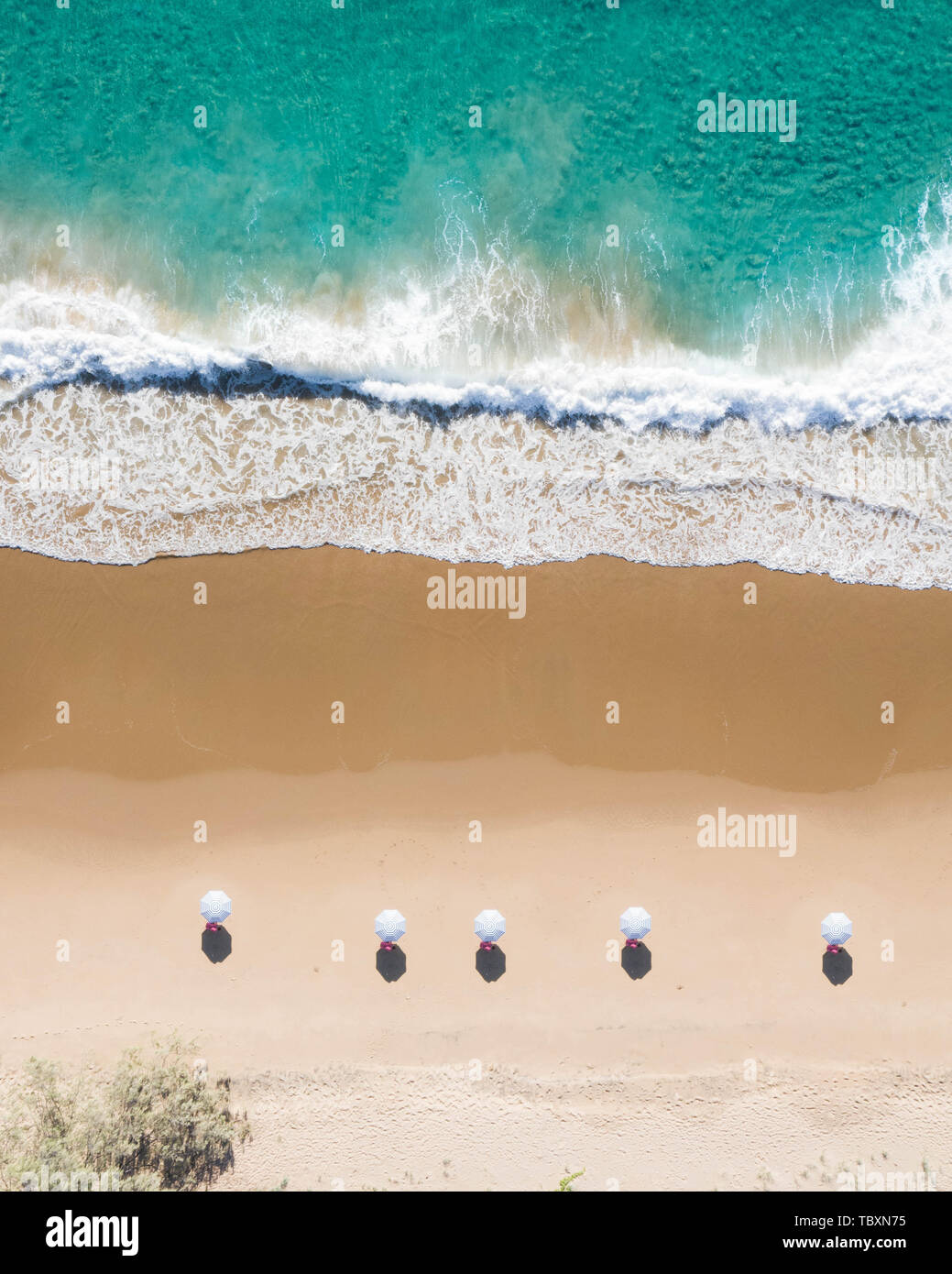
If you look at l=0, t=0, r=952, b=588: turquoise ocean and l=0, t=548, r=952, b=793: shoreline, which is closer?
l=0, t=548, r=952, b=793: shoreline

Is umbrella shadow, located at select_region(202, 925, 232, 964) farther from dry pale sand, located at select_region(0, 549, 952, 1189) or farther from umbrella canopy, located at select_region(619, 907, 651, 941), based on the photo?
umbrella canopy, located at select_region(619, 907, 651, 941)

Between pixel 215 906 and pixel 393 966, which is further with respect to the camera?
pixel 393 966

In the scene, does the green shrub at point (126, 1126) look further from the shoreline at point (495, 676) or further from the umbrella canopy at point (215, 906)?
the shoreline at point (495, 676)

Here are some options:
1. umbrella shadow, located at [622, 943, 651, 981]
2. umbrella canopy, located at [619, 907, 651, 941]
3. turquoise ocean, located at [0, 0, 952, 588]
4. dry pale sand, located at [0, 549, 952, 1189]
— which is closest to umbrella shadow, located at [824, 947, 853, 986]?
dry pale sand, located at [0, 549, 952, 1189]

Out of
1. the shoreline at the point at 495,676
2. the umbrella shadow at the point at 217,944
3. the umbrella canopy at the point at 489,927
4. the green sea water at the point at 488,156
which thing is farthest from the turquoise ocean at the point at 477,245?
the umbrella shadow at the point at 217,944

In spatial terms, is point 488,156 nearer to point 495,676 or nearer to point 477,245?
point 477,245

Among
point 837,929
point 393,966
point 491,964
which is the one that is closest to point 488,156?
point 491,964
